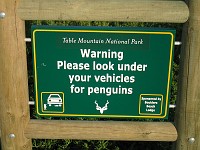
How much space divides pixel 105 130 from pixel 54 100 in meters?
0.35

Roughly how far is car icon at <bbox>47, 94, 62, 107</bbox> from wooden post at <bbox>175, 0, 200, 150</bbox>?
71 centimetres

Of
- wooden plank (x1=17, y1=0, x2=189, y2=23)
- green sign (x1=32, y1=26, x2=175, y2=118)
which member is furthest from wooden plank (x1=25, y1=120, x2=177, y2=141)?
wooden plank (x1=17, y1=0, x2=189, y2=23)

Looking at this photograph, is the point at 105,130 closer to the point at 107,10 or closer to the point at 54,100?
the point at 54,100

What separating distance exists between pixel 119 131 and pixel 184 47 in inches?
24.7

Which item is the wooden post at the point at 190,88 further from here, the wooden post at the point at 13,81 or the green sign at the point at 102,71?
the wooden post at the point at 13,81

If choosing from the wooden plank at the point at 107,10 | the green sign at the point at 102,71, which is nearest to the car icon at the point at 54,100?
the green sign at the point at 102,71

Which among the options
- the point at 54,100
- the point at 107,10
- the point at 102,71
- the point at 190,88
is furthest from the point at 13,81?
the point at 190,88

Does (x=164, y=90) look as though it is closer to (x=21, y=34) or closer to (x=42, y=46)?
(x=42, y=46)

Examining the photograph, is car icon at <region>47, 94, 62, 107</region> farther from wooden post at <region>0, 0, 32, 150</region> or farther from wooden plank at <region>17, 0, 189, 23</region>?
wooden plank at <region>17, 0, 189, 23</region>

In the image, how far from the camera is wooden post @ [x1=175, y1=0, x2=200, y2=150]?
2051 mm

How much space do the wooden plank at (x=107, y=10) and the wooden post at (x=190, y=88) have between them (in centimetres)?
6

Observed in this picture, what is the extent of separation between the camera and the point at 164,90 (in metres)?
2.21

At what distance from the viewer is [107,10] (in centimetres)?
204

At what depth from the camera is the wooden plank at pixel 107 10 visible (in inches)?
80.1
